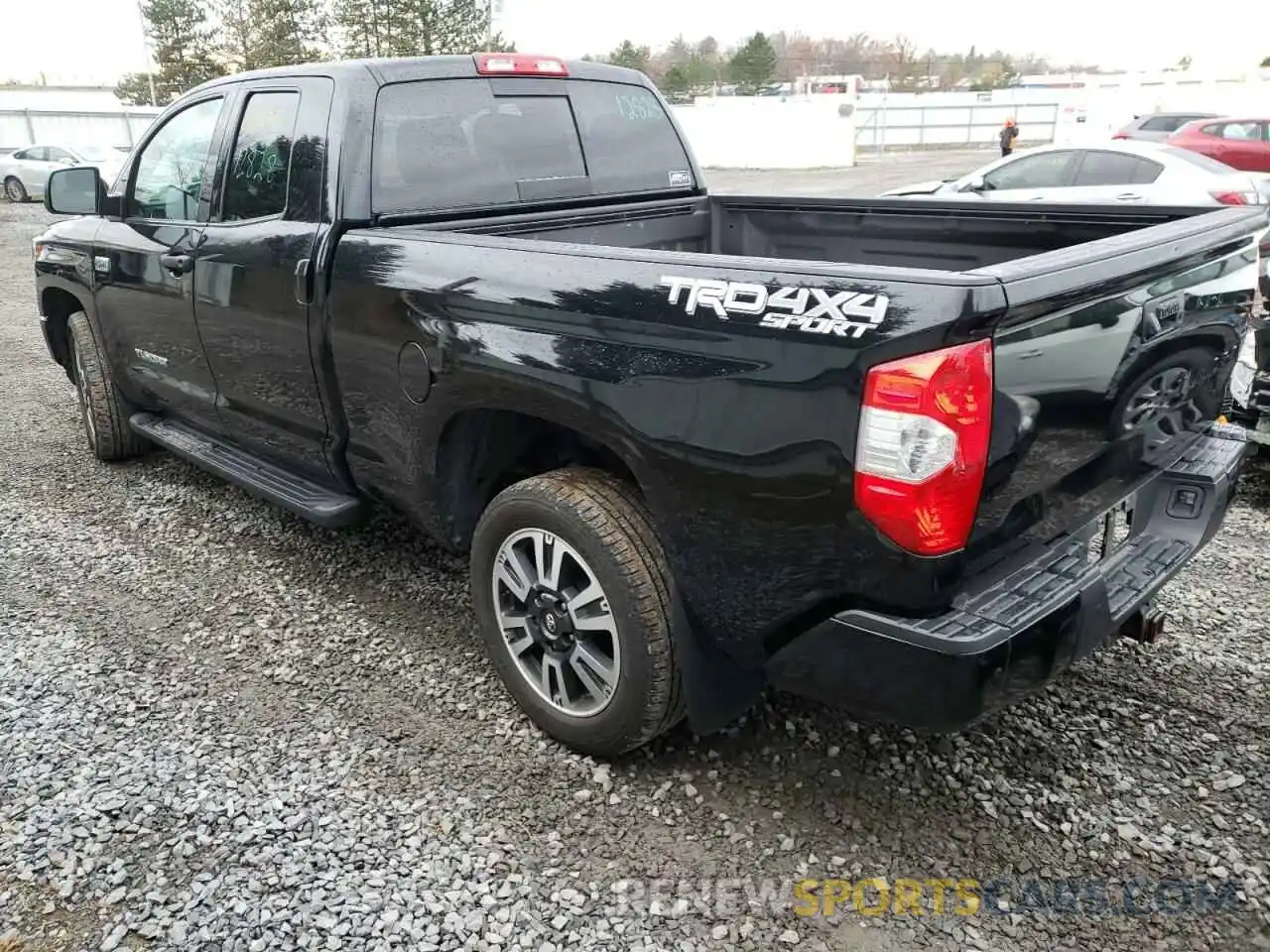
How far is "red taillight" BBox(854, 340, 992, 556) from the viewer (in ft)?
6.23

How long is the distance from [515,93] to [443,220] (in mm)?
685

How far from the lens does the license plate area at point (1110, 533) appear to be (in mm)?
2549

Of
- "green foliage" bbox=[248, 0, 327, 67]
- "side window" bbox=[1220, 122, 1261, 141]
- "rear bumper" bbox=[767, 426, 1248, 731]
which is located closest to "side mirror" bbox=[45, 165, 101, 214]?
"rear bumper" bbox=[767, 426, 1248, 731]

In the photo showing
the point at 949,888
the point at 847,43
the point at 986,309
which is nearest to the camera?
the point at 986,309

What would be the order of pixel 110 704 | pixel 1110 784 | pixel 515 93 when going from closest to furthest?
pixel 1110 784, pixel 110 704, pixel 515 93

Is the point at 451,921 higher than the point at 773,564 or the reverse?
the reverse

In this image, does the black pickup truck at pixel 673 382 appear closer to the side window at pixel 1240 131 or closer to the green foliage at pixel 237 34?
the side window at pixel 1240 131

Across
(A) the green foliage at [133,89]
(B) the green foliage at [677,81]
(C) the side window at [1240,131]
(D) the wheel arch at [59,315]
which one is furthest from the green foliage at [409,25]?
(D) the wheel arch at [59,315]

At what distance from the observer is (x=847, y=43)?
3081 inches

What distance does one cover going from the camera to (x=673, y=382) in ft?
7.43

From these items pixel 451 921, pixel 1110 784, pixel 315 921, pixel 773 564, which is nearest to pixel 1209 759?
pixel 1110 784

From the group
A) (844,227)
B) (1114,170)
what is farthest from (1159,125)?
(844,227)

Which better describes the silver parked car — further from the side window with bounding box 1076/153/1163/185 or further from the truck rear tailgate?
the truck rear tailgate

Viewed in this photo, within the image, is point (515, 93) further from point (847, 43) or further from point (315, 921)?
point (847, 43)
